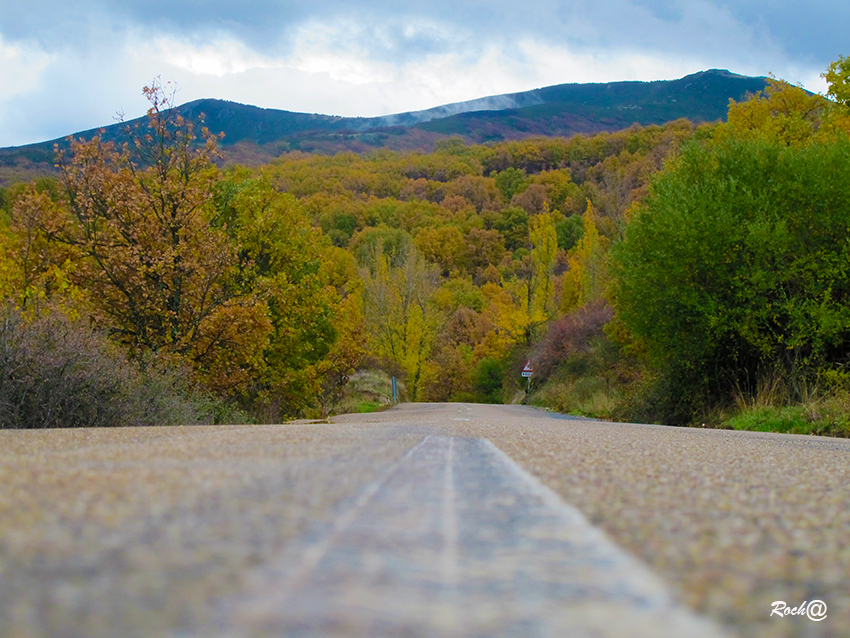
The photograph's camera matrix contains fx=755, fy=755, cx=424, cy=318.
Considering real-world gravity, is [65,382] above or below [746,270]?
below

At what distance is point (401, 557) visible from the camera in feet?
3.48

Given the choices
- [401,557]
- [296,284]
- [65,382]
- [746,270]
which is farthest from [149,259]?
[401,557]

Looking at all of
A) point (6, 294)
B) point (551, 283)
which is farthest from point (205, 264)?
point (551, 283)

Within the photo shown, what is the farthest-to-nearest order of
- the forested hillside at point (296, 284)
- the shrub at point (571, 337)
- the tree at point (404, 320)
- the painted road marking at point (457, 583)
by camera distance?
the tree at point (404, 320) < the shrub at point (571, 337) < the forested hillside at point (296, 284) < the painted road marking at point (457, 583)

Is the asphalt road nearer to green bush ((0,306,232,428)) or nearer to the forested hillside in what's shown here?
green bush ((0,306,232,428))

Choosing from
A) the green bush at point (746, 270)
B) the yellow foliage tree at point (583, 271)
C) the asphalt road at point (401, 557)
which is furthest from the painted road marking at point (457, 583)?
the yellow foliage tree at point (583, 271)

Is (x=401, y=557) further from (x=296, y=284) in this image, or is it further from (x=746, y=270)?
(x=296, y=284)

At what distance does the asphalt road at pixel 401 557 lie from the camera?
0.83m

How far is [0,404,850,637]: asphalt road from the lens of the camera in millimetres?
825

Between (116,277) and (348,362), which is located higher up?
(116,277)

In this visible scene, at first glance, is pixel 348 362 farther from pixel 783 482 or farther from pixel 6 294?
pixel 783 482

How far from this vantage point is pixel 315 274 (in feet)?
85.3

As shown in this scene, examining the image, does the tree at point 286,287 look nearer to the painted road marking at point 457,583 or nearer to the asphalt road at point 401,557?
the asphalt road at point 401,557

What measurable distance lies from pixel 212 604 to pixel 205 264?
1672 centimetres
